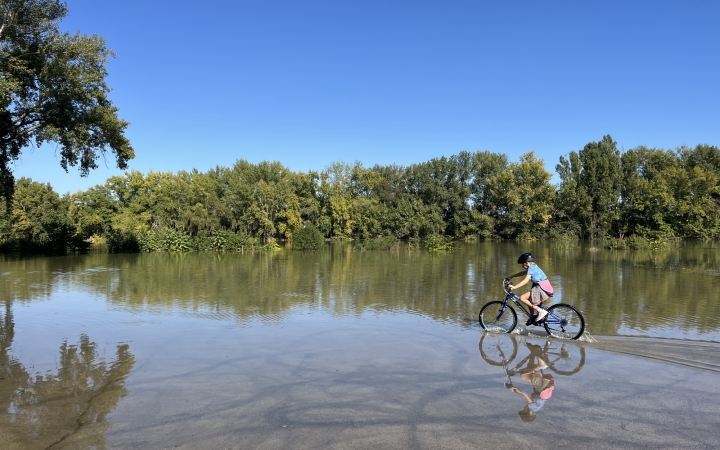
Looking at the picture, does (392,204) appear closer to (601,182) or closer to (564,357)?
(601,182)

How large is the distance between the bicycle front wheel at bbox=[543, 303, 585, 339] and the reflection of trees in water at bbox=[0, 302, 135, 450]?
696 centimetres

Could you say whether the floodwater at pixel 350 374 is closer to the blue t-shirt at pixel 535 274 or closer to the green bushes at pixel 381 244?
the blue t-shirt at pixel 535 274

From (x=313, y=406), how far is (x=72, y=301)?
10796mm

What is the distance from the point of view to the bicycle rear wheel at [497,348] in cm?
665

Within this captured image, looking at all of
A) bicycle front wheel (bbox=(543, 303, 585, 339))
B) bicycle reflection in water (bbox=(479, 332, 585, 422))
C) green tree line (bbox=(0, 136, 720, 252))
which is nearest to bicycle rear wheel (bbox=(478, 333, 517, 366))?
bicycle reflection in water (bbox=(479, 332, 585, 422))

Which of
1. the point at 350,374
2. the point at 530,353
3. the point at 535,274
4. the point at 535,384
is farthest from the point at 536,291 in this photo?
the point at 350,374

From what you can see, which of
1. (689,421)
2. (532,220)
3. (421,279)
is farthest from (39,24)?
(532,220)

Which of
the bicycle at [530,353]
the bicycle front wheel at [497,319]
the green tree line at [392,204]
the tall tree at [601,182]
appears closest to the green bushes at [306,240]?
the green tree line at [392,204]

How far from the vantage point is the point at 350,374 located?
6.07 meters

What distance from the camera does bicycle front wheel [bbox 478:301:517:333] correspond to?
8367 millimetres

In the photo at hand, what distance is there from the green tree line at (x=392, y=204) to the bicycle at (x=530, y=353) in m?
27.7

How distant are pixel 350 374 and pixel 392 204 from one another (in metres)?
54.2

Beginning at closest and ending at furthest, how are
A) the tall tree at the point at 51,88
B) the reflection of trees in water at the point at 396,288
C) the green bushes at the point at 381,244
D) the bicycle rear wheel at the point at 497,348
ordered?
the bicycle rear wheel at the point at 497,348
the reflection of trees in water at the point at 396,288
the tall tree at the point at 51,88
the green bushes at the point at 381,244

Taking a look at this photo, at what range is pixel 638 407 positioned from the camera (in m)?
4.77
